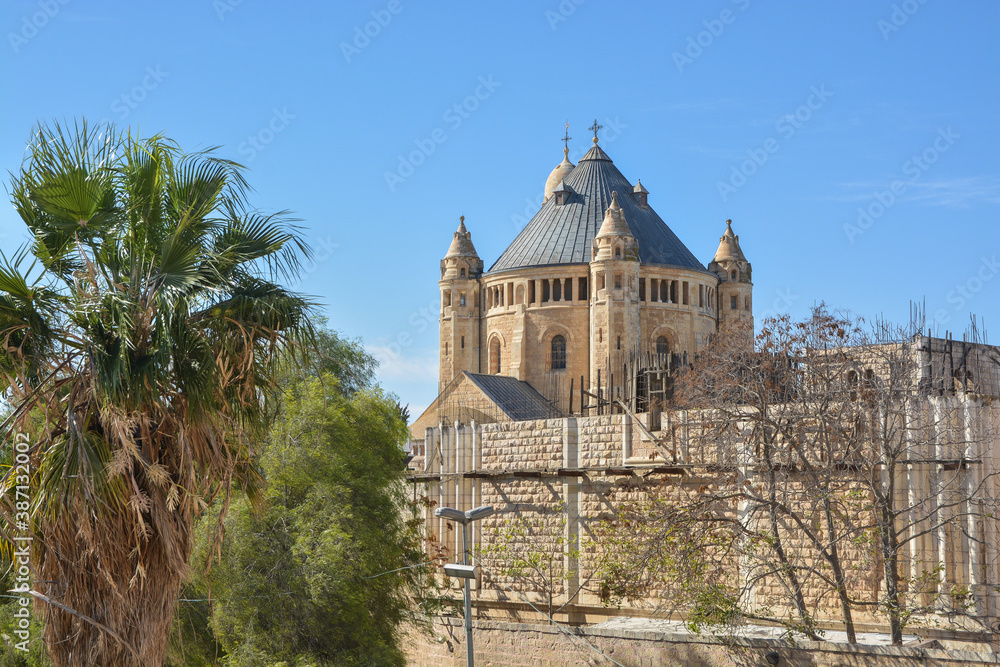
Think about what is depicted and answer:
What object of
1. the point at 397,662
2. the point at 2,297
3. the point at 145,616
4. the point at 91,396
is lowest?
the point at 397,662

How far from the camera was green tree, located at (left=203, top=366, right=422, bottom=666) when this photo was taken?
50.0ft

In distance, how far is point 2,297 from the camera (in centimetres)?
804

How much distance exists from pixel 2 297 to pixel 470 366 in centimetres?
4429

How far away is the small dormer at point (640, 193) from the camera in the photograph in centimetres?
5556

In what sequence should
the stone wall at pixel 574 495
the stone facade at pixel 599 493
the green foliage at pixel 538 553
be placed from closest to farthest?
the stone facade at pixel 599 493 < the stone wall at pixel 574 495 < the green foliage at pixel 538 553

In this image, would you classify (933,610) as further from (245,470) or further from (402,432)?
(245,470)

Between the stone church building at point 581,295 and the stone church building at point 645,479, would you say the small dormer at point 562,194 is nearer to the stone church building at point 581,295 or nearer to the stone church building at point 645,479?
the stone church building at point 581,295

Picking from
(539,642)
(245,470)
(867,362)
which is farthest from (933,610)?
(245,470)

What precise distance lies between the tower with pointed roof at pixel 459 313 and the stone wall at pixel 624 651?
1308 inches

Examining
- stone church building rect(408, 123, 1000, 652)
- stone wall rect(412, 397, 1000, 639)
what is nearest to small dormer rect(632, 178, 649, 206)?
stone church building rect(408, 123, 1000, 652)

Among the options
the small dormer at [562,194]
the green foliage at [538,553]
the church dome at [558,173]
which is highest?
the church dome at [558,173]

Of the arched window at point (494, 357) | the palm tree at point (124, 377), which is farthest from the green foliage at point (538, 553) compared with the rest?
the arched window at point (494, 357)

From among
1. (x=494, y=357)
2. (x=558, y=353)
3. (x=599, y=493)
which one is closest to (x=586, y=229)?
(x=558, y=353)

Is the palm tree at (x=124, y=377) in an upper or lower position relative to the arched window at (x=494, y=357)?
lower
